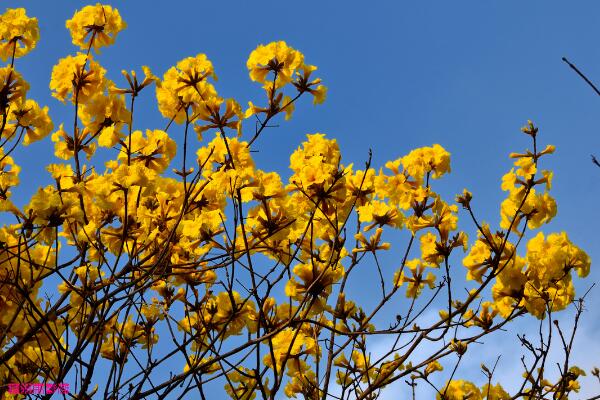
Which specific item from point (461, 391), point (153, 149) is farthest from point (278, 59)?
point (461, 391)

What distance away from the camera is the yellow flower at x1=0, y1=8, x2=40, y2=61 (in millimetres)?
3660

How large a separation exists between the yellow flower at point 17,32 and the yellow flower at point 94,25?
0.23 metres

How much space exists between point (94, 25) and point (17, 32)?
47cm

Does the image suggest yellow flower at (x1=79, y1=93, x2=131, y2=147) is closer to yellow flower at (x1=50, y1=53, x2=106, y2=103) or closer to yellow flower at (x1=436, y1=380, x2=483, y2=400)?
yellow flower at (x1=50, y1=53, x2=106, y2=103)

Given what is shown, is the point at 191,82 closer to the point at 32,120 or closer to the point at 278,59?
the point at 278,59

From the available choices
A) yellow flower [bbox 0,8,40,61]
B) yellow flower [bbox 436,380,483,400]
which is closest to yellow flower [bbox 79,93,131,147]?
Answer: yellow flower [bbox 0,8,40,61]

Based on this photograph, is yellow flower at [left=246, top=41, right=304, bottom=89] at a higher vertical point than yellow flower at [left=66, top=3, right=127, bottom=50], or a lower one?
lower

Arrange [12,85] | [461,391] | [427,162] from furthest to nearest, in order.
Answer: [461,391], [427,162], [12,85]

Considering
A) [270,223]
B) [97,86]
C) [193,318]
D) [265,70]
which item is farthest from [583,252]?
[97,86]

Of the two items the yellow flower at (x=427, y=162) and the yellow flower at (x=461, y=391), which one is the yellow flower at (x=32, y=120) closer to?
the yellow flower at (x=427, y=162)

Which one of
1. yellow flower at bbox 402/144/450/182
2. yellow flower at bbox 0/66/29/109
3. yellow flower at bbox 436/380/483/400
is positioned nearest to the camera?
yellow flower at bbox 0/66/29/109

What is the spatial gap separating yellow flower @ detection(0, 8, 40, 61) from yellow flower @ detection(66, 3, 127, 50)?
0.23 m

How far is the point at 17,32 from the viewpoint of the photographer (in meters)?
3.67

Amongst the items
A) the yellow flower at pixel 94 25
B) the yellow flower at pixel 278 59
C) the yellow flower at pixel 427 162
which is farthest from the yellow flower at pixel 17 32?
the yellow flower at pixel 427 162
